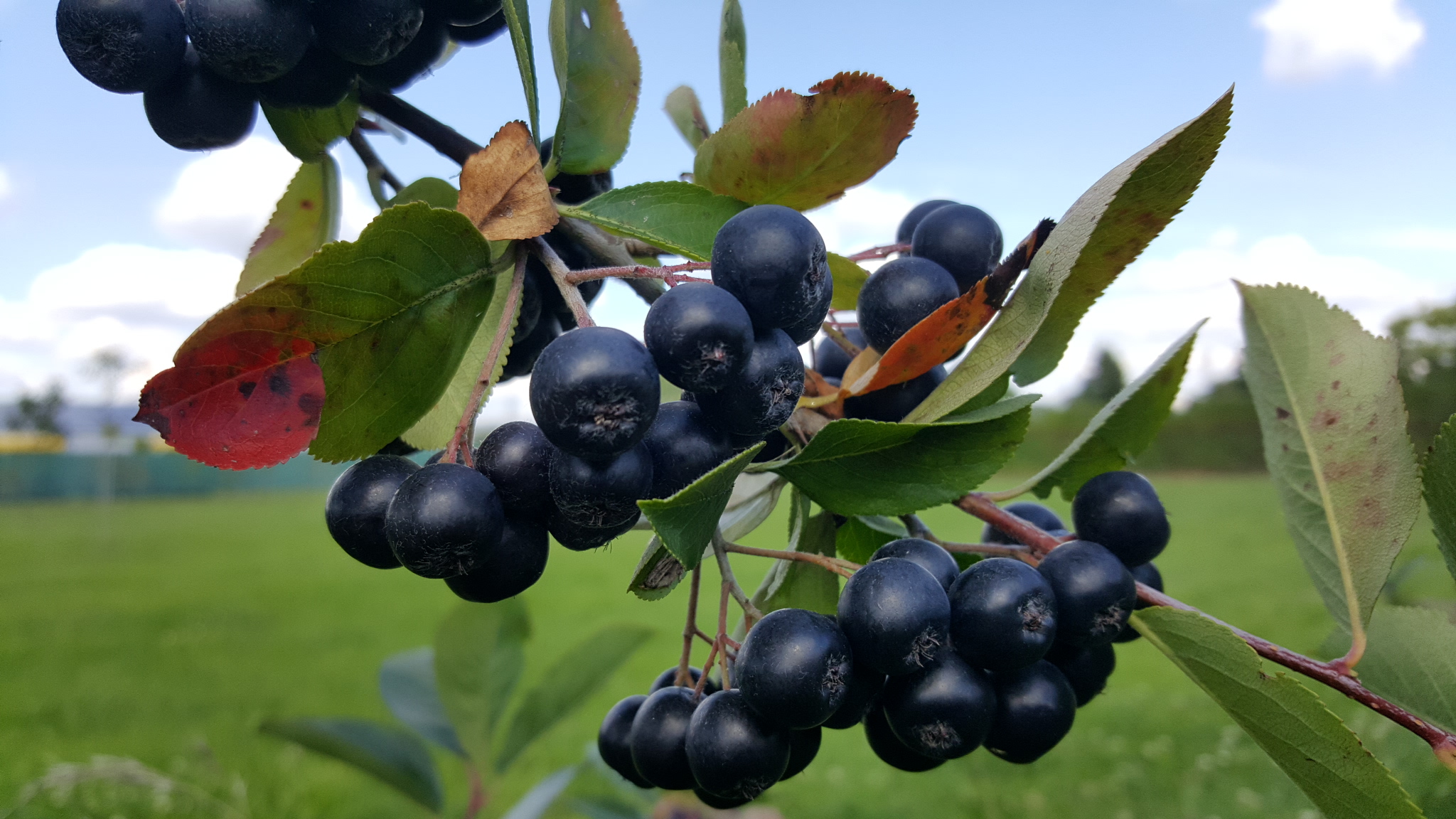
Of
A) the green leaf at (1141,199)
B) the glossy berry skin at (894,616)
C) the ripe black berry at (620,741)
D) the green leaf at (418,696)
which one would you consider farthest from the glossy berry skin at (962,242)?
the green leaf at (418,696)

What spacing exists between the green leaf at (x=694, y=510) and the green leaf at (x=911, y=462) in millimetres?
133

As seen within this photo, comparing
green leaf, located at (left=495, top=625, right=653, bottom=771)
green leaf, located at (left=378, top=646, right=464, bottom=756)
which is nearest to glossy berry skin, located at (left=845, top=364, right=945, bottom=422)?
green leaf, located at (left=495, top=625, right=653, bottom=771)

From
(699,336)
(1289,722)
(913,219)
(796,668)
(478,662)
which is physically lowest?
(1289,722)

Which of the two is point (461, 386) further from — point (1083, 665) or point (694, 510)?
point (1083, 665)

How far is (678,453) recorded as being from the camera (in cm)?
67

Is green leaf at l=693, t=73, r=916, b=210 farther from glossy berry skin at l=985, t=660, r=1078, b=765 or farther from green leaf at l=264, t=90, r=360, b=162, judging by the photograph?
glossy berry skin at l=985, t=660, r=1078, b=765

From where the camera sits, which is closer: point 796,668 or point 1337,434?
point 796,668

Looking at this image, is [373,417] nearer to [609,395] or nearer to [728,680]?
[609,395]

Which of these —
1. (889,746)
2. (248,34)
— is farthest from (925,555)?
(248,34)

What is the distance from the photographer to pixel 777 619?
72 cm

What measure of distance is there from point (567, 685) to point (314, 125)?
1417 millimetres

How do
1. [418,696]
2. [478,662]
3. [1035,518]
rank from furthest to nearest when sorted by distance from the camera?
[418,696], [478,662], [1035,518]

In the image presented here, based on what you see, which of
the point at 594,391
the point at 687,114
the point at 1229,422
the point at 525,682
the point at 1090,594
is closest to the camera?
the point at 594,391

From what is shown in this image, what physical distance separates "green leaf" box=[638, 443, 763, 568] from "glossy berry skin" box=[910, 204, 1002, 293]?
1.44ft
